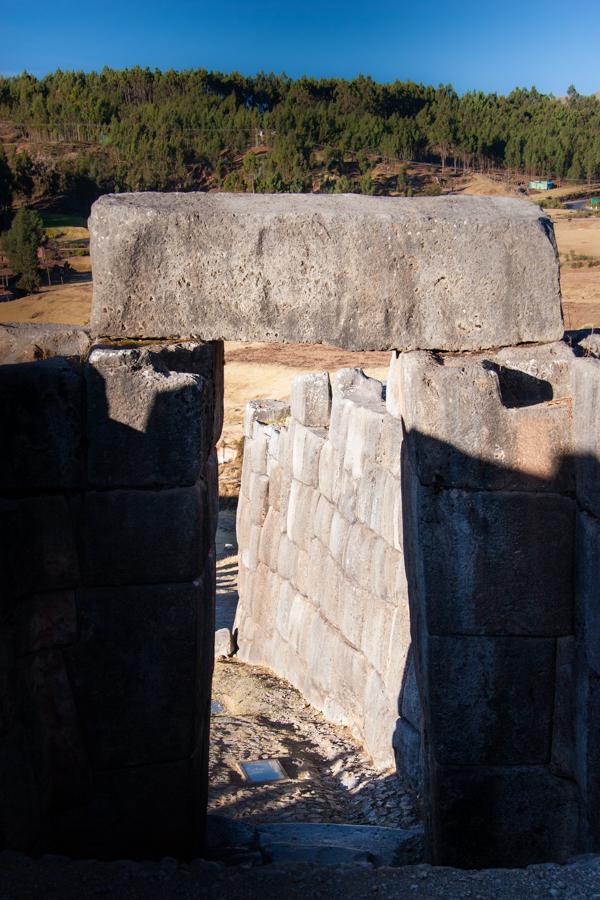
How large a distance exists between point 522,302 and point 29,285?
26331 millimetres

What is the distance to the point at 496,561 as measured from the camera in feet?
14.7

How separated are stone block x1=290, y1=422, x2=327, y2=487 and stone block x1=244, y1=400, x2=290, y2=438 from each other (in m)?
1.26

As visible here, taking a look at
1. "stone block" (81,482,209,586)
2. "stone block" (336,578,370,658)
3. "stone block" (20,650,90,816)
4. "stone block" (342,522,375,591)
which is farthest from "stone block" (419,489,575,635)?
"stone block" (336,578,370,658)

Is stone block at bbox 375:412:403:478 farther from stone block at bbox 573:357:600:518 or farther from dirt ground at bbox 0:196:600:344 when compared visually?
dirt ground at bbox 0:196:600:344

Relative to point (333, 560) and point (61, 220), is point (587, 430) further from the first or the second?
point (61, 220)

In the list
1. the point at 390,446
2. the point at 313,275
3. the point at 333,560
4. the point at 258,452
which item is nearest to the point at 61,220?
the point at 258,452

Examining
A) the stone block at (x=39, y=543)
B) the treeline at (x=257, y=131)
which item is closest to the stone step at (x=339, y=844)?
the stone block at (x=39, y=543)

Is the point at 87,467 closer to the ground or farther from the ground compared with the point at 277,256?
closer to the ground

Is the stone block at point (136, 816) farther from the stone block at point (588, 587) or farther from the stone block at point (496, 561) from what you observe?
the stone block at point (588, 587)

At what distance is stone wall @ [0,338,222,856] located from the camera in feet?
13.7

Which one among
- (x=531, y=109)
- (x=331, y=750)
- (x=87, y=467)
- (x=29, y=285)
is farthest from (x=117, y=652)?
(x=531, y=109)

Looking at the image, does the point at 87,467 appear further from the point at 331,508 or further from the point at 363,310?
the point at 331,508

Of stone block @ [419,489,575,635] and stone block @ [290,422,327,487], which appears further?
stone block @ [290,422,327,487]

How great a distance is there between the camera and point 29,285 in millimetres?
29219
